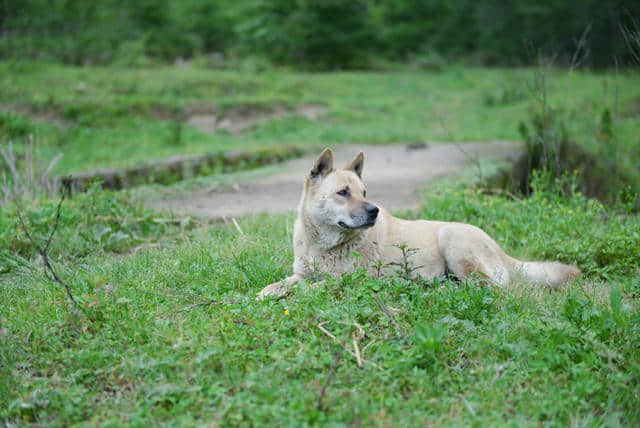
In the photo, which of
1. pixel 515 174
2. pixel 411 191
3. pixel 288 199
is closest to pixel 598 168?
pixel 515 174

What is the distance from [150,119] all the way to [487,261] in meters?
11.3

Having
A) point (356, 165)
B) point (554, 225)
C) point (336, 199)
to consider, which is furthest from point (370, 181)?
point (336, 199)

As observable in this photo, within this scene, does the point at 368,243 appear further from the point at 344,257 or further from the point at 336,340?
the point at 336,340

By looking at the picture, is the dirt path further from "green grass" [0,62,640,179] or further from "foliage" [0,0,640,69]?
"foliage" [0,0,640,69]

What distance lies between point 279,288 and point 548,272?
2.54m

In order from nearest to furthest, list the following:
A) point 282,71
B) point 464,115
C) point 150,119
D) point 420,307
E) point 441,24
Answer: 1. point 420,307
2. point 150,119
3. point 464,115
4. point 282,71
5. point 441,24

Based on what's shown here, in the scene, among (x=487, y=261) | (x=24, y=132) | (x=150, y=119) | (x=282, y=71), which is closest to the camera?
(x=487, y=261)

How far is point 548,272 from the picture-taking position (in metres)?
6.00

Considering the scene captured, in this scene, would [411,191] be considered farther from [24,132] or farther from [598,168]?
[24,132]

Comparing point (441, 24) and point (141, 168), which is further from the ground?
point (441, 24)

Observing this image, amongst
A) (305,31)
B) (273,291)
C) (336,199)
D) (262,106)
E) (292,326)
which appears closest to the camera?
(292,326)

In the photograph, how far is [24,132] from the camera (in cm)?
1367

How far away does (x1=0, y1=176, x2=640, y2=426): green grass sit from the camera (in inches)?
155

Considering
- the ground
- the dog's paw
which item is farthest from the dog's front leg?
the ground
